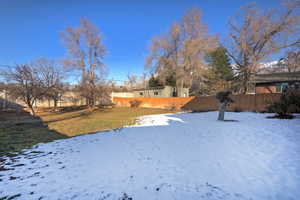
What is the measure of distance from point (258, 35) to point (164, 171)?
59.1 ft

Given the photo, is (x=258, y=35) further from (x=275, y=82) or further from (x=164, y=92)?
(x=164, y=92)

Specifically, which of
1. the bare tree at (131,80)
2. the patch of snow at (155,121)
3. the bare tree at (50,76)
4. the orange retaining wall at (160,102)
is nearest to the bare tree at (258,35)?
the orange retaining wall at (160,102)

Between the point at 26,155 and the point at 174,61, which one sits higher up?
the point at 174,61

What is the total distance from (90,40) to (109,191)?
22.1 meters

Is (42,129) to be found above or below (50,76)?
below

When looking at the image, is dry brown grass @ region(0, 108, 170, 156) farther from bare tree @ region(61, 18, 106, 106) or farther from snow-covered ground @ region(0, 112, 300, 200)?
bare tree @ region(61, 18, 106, 106)

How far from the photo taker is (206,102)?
14.5 metres

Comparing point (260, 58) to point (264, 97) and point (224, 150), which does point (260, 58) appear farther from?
point (224, 150)

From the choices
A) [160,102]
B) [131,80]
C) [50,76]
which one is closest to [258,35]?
[160,102]

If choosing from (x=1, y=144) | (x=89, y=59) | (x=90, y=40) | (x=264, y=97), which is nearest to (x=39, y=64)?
(x=89, y=59)

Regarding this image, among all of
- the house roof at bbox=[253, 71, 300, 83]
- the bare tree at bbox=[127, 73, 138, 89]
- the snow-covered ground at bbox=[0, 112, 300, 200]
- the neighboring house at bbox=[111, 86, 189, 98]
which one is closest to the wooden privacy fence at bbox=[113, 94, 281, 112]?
the neighboring house at bbox=[111, 86, 189, 98]

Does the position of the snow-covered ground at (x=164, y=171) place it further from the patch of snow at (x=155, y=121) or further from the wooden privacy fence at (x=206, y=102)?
the wooden privacy fence at (x=206, y=102)

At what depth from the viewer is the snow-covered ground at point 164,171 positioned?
198cm

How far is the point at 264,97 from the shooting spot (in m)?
10.2
